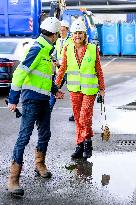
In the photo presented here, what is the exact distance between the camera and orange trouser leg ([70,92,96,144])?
7.42 metres

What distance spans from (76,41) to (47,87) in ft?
4.66

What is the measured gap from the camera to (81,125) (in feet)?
24.8

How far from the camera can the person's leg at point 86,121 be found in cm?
741

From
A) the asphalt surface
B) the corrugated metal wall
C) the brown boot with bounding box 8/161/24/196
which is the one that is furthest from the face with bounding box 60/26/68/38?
the corrugated metal wall

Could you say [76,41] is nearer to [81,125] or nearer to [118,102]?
[81,125]

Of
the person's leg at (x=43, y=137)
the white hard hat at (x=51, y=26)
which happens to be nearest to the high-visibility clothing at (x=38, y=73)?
the white hard hat at (x=51, y=26)

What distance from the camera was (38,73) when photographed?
239 inches

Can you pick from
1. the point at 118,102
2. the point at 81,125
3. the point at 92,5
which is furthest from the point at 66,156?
the point at 92,5

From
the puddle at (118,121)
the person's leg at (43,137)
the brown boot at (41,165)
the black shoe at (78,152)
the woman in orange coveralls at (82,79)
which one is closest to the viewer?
the person's leg at (43,137)

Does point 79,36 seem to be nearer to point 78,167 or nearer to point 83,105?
point 83,105

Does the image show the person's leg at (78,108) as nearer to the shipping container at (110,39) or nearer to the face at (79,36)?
the face at (79,36)

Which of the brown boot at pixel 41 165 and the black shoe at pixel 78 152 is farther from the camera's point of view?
the black shoe at pixel 78 152

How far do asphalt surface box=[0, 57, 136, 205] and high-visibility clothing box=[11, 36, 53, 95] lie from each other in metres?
1.16

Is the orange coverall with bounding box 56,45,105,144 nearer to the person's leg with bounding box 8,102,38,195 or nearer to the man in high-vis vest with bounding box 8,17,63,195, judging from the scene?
the man in high-vis vest with bounding box 8,17,63,195
